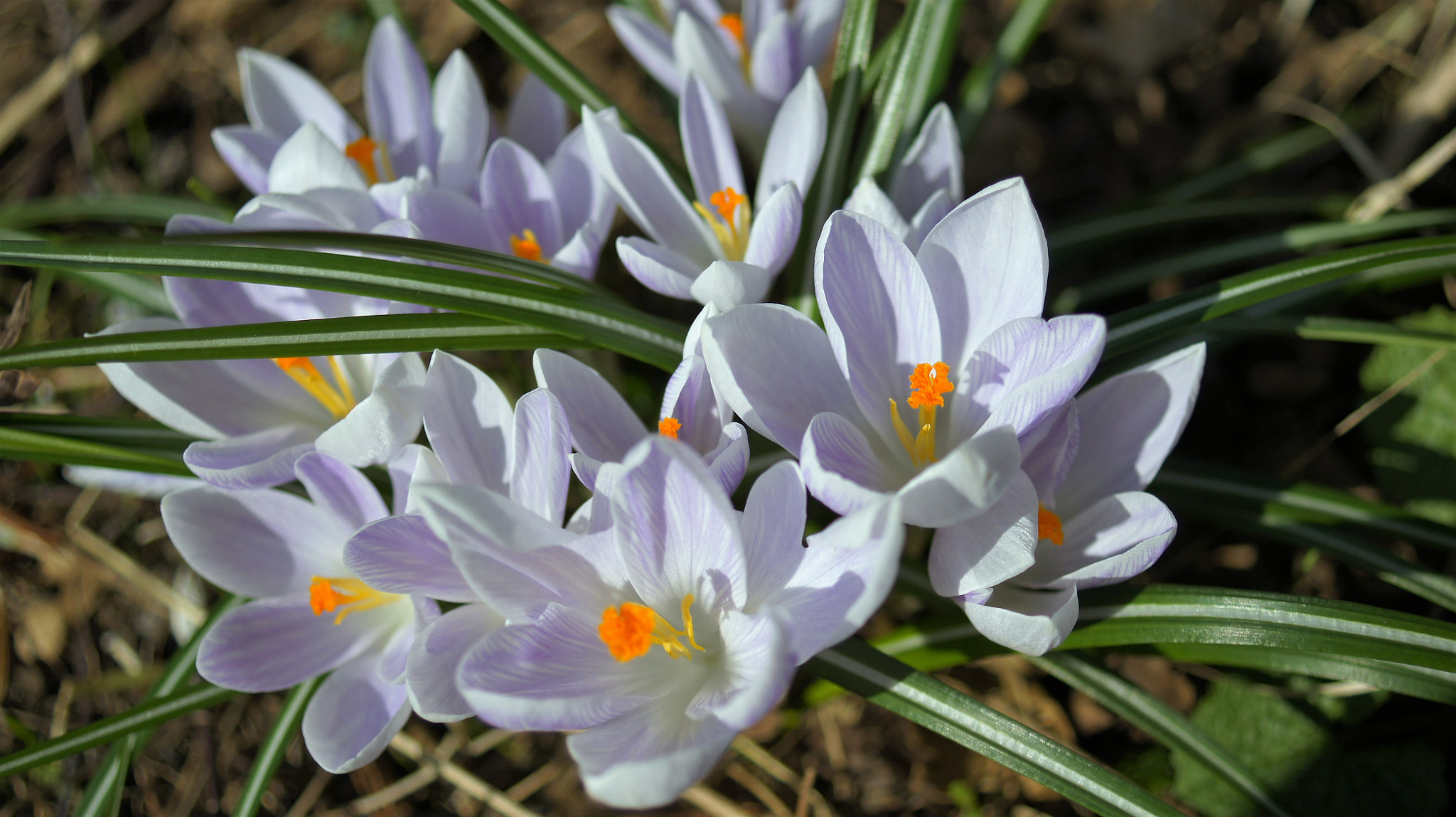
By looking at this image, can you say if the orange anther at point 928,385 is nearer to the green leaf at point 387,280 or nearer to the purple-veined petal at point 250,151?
the green leaf at point 387,280

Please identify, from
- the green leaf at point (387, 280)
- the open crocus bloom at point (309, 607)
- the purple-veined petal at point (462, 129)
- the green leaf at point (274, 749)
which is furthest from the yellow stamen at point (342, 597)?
the purple-veined petal at point (462, 129)

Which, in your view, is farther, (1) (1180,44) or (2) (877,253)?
(1) (1180,44)

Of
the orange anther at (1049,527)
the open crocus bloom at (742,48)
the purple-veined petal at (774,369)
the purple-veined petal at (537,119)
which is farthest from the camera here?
the purple-veined petal at (537,119)

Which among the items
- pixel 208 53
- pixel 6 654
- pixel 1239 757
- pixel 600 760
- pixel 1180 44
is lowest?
pixel 6 654

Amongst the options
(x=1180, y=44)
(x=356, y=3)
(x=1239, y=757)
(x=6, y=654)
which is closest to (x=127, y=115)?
(x=356, y=3)

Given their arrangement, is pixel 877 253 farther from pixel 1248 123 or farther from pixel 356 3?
pixel 356 3

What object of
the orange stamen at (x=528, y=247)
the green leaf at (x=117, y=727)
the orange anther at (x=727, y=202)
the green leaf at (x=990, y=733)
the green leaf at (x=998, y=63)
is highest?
the green leaf at (x=998, y=63)

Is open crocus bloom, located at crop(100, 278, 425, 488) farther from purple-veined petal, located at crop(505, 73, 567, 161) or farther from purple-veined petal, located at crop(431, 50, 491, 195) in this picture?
purple-veined petal, located at crop(505, 73, 567, 161)

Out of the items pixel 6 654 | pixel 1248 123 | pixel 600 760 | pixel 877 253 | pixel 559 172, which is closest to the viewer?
pixel 600 760
